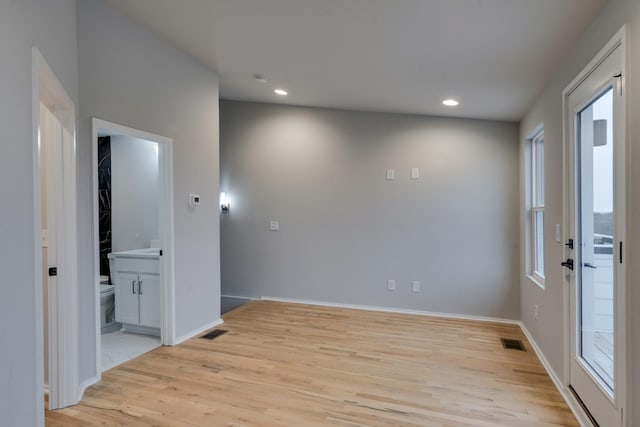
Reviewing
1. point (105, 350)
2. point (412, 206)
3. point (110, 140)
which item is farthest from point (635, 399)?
point (110, 140)

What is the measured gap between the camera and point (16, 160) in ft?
4.66

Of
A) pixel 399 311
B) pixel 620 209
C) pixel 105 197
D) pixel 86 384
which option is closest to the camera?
pixel 620 209

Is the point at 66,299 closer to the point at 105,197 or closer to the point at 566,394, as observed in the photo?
the point at 105,197

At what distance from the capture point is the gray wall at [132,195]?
4.39 metres

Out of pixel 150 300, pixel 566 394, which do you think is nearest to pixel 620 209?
pixel 566 394

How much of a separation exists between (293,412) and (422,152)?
11.0 feet

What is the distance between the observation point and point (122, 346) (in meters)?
3.39

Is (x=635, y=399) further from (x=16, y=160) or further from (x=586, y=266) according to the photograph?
(x=16, y=160)

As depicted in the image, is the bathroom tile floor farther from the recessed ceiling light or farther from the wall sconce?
the recessed ceiling light

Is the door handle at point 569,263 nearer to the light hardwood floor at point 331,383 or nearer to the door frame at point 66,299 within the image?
the light hardwood floor at point 331,383

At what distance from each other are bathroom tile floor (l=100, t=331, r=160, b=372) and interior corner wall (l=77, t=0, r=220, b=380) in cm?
32

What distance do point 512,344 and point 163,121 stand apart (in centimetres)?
393

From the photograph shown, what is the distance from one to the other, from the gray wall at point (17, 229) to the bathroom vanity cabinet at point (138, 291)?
2.05 m

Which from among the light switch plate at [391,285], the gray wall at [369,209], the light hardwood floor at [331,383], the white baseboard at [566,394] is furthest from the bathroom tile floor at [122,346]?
the white baseboard at [566,394]
